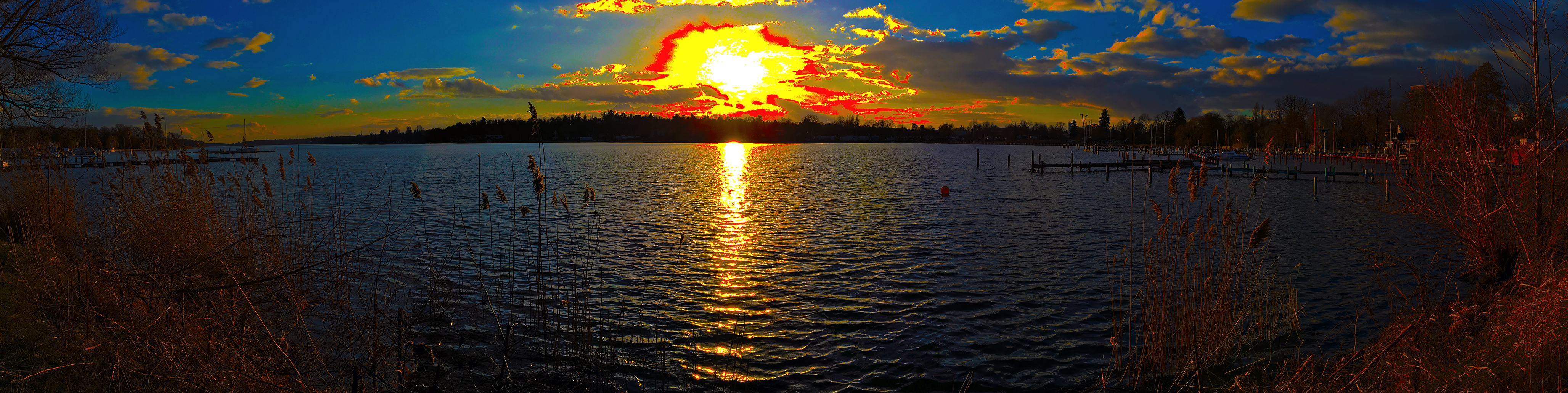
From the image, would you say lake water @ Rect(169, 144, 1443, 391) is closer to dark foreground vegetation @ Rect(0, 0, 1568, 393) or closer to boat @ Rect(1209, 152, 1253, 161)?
dark foreground vegetation @ Rect(0, 0, 1568, 393)

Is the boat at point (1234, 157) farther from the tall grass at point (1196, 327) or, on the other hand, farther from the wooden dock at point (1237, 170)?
the tall grass at point (1196, 327)

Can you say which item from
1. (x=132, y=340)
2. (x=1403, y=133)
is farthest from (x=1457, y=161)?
(x=1403, y=133)

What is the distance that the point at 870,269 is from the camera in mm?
13328

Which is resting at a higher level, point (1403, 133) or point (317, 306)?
point (1403, 133)

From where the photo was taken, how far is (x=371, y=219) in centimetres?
1895

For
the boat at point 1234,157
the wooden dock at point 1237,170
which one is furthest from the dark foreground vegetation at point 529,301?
the boat at point 1234,157

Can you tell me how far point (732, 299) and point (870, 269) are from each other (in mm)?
3567

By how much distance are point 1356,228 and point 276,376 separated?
990 inches

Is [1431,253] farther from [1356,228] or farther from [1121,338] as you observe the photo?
[1121,338]

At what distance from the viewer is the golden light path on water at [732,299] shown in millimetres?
7742

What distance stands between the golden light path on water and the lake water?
5 cm

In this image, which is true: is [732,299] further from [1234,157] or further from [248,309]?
[1234,157]

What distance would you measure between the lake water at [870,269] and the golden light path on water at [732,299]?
48mm

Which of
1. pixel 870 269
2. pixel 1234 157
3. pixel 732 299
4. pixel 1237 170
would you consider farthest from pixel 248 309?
pixel 1234 157
